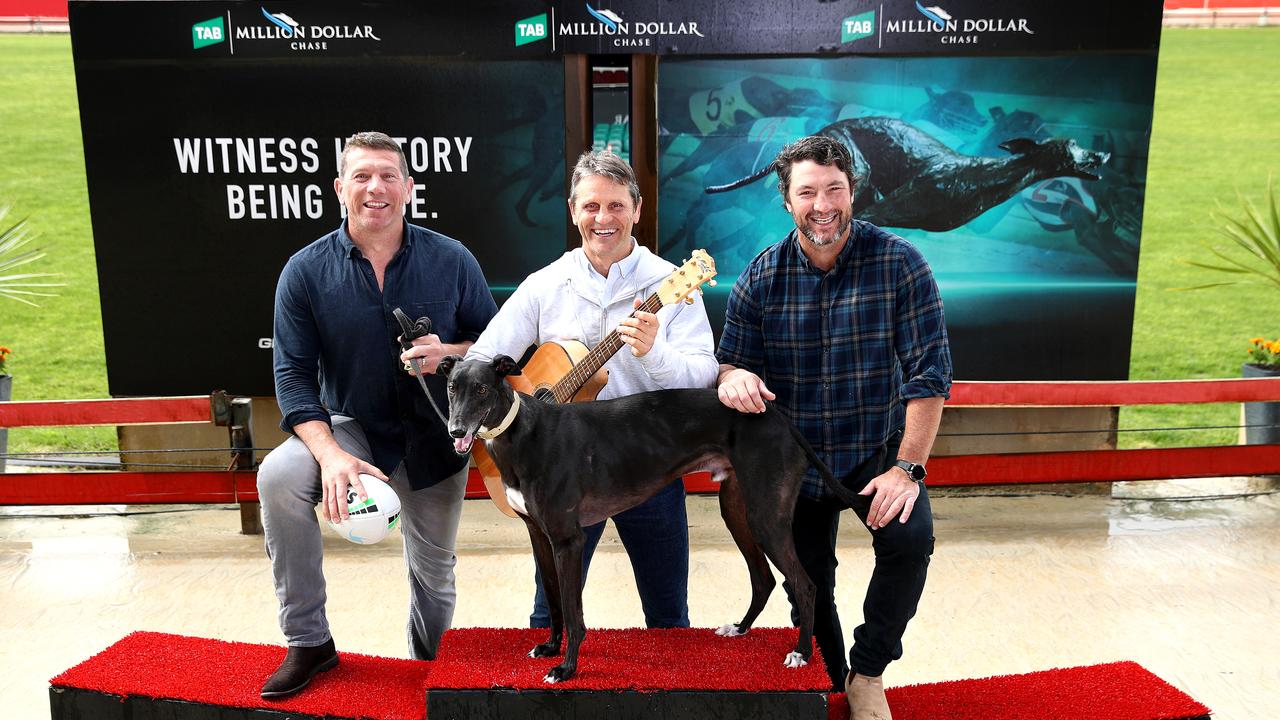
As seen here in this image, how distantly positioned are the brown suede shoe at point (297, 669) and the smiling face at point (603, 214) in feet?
4.57

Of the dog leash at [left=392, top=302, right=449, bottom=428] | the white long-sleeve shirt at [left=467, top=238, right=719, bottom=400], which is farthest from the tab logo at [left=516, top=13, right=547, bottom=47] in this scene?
the dog leash at [left=392, top=302, right=449, bottom=428]

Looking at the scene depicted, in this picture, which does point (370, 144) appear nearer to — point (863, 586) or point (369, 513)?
point (369, 513)

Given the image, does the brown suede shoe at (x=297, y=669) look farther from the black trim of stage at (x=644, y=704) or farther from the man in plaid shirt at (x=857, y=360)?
the man in plaid shirt at (x=857, y=360)

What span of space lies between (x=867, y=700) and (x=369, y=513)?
1.45 meters

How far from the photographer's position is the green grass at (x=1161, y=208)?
326 inches

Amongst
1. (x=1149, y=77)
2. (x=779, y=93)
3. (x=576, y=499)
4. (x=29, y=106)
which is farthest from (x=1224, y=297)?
(x=29, y=106)

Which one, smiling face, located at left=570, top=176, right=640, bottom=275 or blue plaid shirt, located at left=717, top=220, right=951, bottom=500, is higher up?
smiling face, located at left=570, top=176, right=640, bottom=275

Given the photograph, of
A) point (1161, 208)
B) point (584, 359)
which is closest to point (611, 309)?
point (584, 359)

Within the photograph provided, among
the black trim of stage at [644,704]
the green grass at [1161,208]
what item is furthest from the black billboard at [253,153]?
the green grass at [1161,208]

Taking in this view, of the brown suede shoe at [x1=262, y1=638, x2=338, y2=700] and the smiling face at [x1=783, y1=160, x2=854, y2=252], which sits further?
the brown suede shoe at [x1=262, y1=638, x2=338, y2=700]

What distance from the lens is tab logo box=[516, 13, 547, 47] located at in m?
4.46

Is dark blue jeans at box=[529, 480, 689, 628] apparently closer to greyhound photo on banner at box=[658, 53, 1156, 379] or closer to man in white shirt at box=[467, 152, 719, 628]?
man in white shirt at box=[467, 152, 719, 628]

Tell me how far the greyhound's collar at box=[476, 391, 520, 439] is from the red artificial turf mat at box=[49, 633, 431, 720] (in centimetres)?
86

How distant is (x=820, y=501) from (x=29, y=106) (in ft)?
39.8
